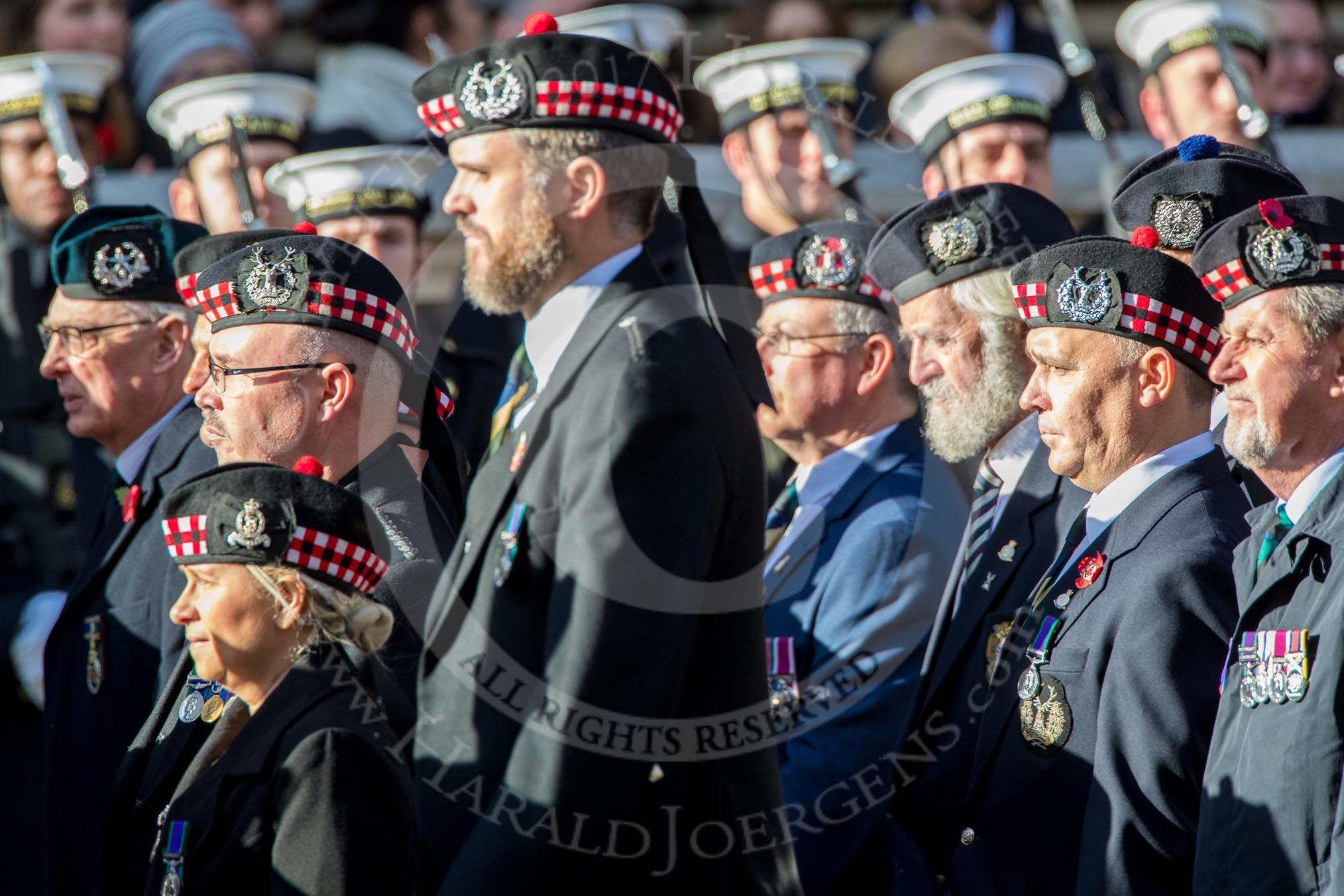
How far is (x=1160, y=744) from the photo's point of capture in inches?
139

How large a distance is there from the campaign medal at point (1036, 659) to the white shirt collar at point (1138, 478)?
0.22 meters

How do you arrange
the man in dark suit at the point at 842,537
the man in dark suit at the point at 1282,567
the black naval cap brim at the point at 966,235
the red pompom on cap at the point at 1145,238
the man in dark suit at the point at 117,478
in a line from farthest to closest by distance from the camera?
the black naval cap brim at the point at 966,235
the man in dark suit at the point at 117,478
the man in dark suit at the point at 842,537
the red pompom on cap at the point at 1145,238
the man in dark suit at the point at 1282,567

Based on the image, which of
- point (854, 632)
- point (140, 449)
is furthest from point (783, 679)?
point (140, 449)

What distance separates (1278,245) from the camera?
12.5 ft

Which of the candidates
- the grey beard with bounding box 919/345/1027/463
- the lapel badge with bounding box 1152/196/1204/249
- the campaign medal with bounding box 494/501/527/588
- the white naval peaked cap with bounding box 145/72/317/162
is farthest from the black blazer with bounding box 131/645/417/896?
the white naval peaked cap with bounding box 145/72/317/162

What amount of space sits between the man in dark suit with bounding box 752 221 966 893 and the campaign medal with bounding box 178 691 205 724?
1392mm

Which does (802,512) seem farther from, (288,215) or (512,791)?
(288,215)

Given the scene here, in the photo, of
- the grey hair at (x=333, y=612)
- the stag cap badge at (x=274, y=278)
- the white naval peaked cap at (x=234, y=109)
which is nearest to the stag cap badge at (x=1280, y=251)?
the grey hair at (x=333, y=612)

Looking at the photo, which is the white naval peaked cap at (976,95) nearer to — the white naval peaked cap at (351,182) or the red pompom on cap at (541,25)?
the white naval peaked cap at (351,182)

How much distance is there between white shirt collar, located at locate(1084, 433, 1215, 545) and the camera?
3912mm

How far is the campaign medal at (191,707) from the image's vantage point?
3.86 m

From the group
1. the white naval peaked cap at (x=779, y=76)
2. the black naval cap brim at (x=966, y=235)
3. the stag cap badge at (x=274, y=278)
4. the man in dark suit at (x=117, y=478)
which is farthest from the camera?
the white naval peaked cap at (x=779, y=76)

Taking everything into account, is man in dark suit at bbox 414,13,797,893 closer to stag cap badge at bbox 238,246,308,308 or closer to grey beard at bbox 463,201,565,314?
grey beard at bbox 463,201,565,314

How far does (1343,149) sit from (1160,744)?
16.8ft
